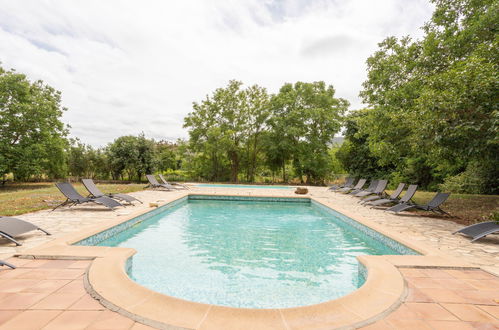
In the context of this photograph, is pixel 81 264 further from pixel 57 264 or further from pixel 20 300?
pixel 20 300

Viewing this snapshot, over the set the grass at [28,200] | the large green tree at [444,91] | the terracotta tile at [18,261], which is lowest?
the terracotta tile at [18,261]

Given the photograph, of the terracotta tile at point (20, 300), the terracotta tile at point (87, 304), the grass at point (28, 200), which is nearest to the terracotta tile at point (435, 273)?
the terracotta tile at point (87, 304)

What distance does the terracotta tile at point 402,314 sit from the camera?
2061 millimetres

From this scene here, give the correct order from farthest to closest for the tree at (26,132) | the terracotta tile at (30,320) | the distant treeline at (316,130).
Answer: the tree at (26,132), the distant treeline at (316,130), the terracotta tile at (30,320)

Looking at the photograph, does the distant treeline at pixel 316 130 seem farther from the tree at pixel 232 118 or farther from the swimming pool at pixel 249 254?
the swimming pool at pixel 249 254

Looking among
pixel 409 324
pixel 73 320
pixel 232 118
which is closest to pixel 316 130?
pixel 232 118

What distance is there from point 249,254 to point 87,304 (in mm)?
2857

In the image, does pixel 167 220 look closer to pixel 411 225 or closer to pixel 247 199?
pixel 247 199

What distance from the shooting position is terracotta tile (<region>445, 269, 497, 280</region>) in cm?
295

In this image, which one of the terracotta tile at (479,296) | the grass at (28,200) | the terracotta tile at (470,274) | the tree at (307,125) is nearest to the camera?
the terracotta tile at (479,296)

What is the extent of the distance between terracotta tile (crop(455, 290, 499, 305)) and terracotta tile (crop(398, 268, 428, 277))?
1.40ft

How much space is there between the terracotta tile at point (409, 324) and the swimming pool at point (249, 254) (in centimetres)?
121

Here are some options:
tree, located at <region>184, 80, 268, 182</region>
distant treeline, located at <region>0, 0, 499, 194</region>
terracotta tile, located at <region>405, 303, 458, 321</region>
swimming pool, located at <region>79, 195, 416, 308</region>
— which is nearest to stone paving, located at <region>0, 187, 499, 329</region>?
terracotta tile, located at <region>405, 303, 458, 321</region>

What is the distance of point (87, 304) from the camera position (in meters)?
2.15
